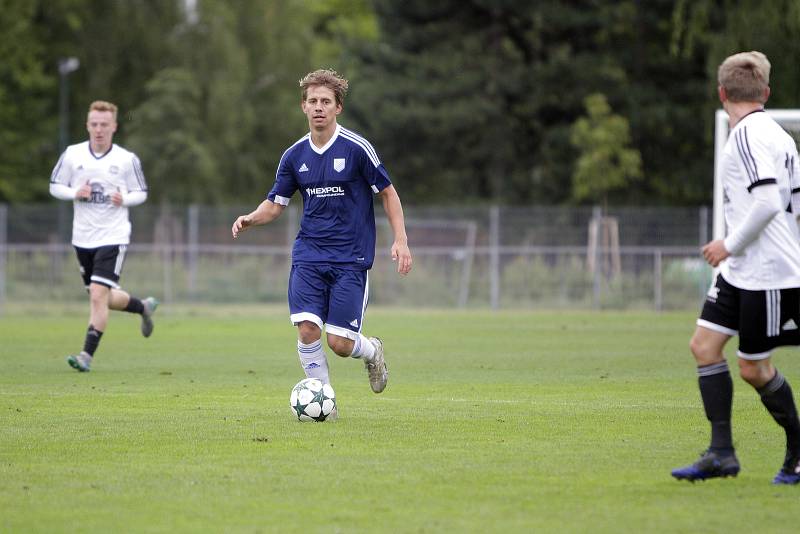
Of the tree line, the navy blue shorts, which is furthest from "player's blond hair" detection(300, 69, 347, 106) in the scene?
the tree line

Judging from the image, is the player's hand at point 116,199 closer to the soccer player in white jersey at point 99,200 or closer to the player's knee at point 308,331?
the soccer player in white jersey at point 99,200

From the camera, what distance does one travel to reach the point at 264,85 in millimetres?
56531

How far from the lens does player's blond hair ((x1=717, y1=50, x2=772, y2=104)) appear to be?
675 centimetres

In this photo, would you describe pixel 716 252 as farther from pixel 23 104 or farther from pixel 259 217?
pixel 23 104

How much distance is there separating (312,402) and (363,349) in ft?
2.11

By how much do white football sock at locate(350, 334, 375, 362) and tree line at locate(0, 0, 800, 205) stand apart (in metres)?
28.9

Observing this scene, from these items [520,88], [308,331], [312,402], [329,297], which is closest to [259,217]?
[329,297]

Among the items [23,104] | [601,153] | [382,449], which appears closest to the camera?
[382,449]

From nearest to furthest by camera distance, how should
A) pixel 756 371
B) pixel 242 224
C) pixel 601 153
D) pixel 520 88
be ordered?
pixel 756 371
pixel 242 224
pixel 601 153
pixel 520 88

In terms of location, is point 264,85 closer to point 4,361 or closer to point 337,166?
point 4,361

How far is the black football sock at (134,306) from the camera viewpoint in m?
15.1

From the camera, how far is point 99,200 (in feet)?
46.4

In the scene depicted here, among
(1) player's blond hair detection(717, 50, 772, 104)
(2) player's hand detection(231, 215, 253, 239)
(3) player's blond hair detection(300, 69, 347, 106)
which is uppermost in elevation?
(3) player's blond hair detection(300, 69, 347, 106)

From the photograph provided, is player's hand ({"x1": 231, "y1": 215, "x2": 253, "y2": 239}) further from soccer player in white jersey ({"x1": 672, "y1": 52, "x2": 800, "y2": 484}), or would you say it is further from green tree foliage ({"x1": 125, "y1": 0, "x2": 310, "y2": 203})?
green tree foliage ({"x1": 125, "y1": 0, "x2": 310, "y2": 203})
